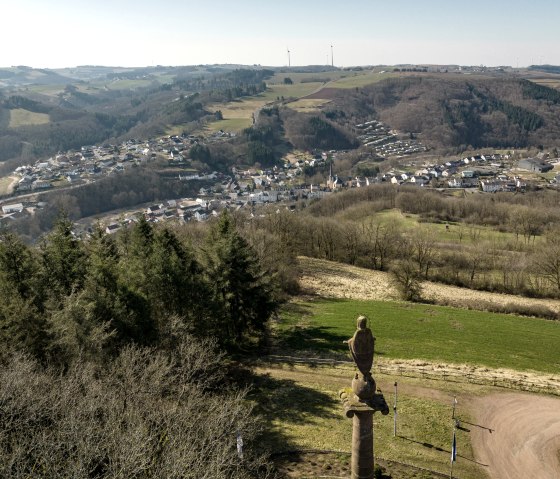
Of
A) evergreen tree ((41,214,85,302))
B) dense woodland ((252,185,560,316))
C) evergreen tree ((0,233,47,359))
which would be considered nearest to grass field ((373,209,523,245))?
dense woodland ((252,185,560,316))

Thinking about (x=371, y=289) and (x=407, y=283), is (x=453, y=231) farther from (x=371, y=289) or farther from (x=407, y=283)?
(x=407, y=283)

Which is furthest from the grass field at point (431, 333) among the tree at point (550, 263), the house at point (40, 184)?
the house at point (40, 184)

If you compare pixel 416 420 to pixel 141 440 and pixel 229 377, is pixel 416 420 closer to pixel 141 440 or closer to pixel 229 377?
pixel 229 377

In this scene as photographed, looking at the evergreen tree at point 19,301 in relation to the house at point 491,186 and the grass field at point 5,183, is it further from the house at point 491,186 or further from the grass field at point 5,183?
the grass field at point 5,183

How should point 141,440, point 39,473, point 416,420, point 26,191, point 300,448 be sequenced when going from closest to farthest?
1. point 39,473
2. point 141,440
3. point 300,448
4. point 416,420
5. point 26,191

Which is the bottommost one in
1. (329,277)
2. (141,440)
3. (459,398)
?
(329,277)

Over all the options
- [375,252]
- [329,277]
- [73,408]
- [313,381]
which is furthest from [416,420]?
[375,252]

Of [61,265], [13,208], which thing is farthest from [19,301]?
[13,208]
